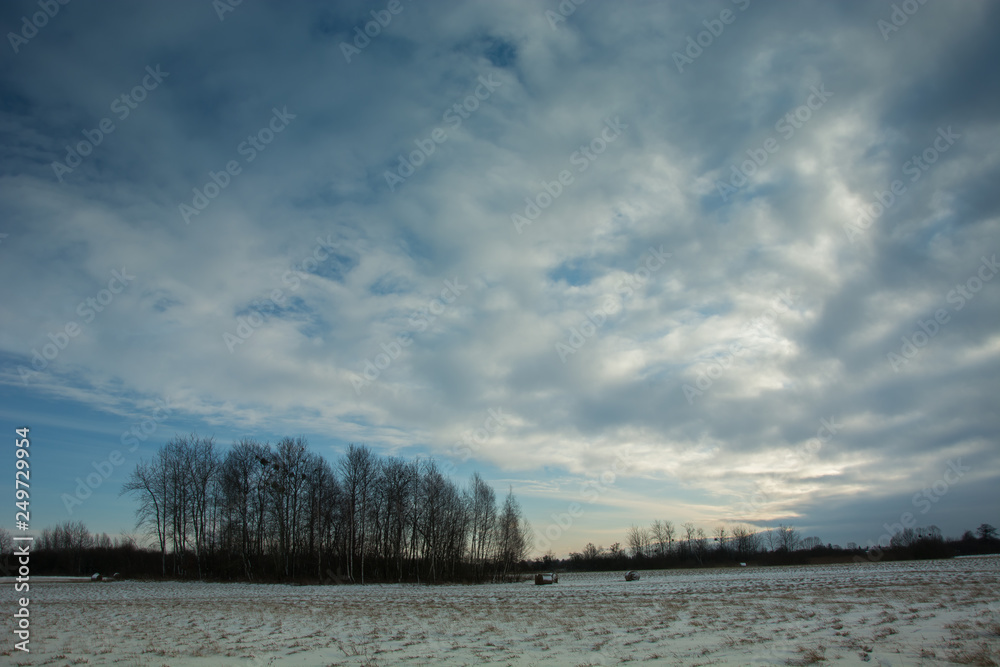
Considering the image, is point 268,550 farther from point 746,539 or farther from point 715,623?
point 746,539

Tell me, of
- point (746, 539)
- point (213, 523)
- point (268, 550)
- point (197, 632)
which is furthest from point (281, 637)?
point (746, 539)

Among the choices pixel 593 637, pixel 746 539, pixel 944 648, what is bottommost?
pixel 746 539

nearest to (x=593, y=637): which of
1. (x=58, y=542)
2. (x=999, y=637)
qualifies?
(x=999, y=637)

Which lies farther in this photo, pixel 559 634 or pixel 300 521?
pixel 300 521

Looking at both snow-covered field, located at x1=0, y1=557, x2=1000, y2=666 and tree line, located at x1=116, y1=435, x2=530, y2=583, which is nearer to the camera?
snow-covered field, located at x1=0, y1=557, x2=1000, y2=666

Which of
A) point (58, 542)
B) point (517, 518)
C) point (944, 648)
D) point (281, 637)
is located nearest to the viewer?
point (944, 648)

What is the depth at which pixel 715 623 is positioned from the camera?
640 inches

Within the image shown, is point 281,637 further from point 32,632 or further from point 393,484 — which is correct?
point 393,484

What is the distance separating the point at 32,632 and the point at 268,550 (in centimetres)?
5077

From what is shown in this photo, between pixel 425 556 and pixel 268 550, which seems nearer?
pixel 268 550

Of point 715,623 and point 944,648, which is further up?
point 944,648

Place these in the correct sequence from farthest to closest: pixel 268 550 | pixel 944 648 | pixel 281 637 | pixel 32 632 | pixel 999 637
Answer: pixel 268 550
pixel 32 632
pixel 281 637
pixel 999 637
pixel 944 648

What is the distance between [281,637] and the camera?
15359mm

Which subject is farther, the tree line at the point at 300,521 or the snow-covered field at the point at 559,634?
the tree line at the point at 300,521
